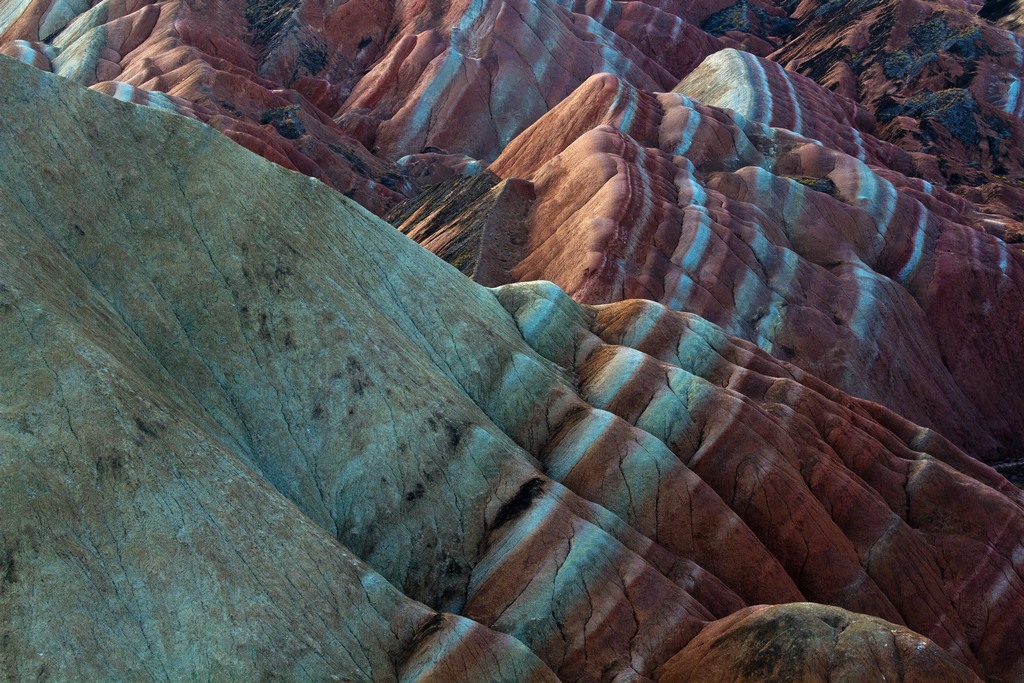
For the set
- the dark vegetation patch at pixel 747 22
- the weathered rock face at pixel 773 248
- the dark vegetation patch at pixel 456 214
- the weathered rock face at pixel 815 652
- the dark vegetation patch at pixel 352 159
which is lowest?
the dark vegetation patch at pixel 352 159

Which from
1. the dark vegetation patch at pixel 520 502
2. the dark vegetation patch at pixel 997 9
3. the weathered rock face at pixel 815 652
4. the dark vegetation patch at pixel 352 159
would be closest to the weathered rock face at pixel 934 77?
the dark vegetation patch at pixel 997 9

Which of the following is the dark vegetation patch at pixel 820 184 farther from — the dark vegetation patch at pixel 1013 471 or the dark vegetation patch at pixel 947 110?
the dark vegetation patch at pixel 947 110

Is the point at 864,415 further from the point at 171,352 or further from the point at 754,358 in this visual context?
the point at 171,352

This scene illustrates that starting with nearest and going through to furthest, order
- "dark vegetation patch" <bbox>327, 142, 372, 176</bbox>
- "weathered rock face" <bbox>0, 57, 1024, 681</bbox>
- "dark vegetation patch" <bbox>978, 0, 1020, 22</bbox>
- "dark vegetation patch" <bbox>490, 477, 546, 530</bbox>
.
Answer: "weathered rock face" <bbox>0, 57, 1024, 681</bbox> → "dark vegetation patch" <bbox>490, 477, 546, 530</bbox> → "dark vegetation patch" <bbox>327, 142, 372, 176</bbox> → "dark vegetation patch" <bbox>978, 0, 1020, 22</bbox>

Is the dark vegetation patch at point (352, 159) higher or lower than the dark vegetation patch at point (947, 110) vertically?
lower

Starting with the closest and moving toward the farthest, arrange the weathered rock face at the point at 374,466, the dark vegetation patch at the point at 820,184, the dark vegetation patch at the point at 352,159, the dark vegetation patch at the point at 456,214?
the weathered rock face at the point at 374,466
the dark vegetation patch at the point at 456,214
the dark vegetation patch at the point at 820,184
the dark vegetation patch at the point at 352,159

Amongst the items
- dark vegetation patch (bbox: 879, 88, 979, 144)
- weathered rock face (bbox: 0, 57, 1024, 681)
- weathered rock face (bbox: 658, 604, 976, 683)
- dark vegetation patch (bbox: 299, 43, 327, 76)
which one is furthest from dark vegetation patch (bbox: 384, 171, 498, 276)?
dark vegetation patch (bbox: 879, 88, 979, 144)

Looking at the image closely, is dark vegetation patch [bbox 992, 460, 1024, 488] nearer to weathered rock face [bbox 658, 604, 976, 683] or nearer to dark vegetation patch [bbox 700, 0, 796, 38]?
weathered rock face [bbox 658, 604, 976, 683]

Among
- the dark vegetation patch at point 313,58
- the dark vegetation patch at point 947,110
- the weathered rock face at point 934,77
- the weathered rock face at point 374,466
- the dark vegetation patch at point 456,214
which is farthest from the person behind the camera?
the dark vegetation patch at point 313,58
